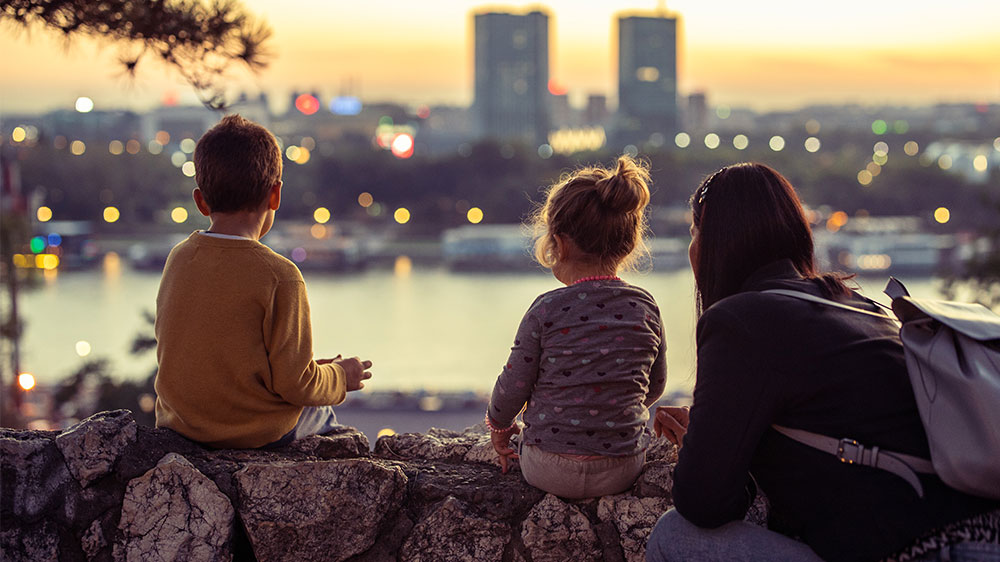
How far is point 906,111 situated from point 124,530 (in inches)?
2304

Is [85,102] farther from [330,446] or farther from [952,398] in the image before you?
[952,398]

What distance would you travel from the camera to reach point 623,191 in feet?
4.24

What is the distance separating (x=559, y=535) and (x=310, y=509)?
334mm

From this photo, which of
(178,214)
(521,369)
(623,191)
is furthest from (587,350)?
(178,214)

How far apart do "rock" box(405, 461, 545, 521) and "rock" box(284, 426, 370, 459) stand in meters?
0.13

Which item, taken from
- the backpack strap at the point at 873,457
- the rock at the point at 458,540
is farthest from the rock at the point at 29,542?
the backpack strap at the point at 873,457

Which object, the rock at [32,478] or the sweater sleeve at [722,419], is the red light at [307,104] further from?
the sweater sleeve at [722,419]

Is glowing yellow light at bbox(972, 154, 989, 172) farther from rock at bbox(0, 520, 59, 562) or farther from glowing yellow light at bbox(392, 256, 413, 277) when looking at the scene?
rock at bbox(0, 520, 59, 562)

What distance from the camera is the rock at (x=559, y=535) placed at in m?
1.31

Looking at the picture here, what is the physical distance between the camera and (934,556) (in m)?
0.94

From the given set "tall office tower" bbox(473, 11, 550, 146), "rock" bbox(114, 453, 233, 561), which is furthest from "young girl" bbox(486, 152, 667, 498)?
"tall office tower" bbox(473, 11, 550, 146)

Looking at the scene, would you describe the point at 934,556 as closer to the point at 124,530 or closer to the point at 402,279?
the point at 124,530

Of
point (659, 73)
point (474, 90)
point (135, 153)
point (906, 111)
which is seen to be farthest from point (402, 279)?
point (906, 111)

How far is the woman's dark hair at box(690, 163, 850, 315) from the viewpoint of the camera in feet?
3.57
